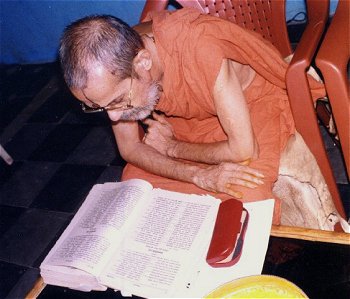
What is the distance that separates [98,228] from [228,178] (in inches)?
18.4

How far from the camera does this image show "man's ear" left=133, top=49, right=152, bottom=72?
142 centimetres

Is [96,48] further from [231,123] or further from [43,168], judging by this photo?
[43,168]

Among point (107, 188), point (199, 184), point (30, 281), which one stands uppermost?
point (107, 188)

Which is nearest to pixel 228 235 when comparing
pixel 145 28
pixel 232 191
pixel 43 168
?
pixel 232 191

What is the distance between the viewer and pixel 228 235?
3.46 feet

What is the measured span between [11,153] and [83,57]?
8.76 feet

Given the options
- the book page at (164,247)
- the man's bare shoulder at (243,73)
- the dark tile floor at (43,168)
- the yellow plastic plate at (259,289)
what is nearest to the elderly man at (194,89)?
the man's bare shoulder at (243,73)

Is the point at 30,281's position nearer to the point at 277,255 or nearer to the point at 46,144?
the point at 46,144

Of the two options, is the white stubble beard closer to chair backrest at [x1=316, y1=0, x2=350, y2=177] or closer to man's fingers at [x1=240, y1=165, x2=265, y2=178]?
man's fingers at [x1=240, y1=165, x2=265, y2=178]

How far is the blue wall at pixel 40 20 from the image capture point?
12.6ft

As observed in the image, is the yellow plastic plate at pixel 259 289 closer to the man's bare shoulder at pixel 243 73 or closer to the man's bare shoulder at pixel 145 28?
the man's bare shoulder at pixel 243 73

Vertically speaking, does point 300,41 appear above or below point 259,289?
above

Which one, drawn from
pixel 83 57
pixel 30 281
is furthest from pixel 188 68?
pixel 30 281

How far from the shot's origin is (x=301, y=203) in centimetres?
154
